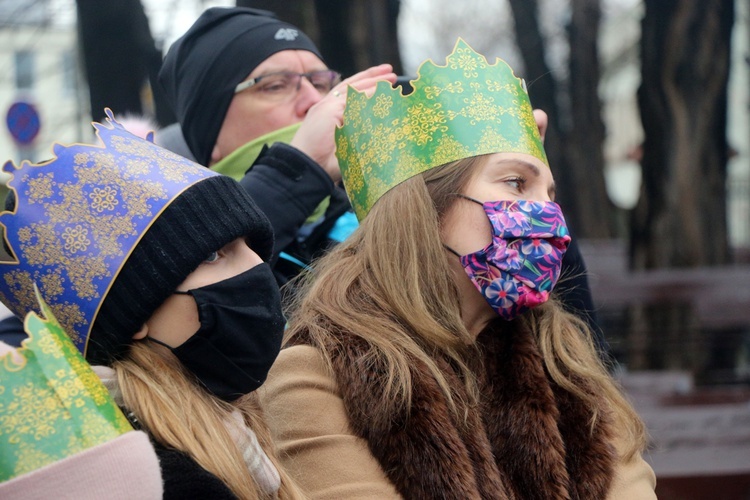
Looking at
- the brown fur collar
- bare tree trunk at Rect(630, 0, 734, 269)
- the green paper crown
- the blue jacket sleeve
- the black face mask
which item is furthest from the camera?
bare tree trunk at Rect(630, 0, 734, 269)

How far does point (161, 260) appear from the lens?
2.23 metres

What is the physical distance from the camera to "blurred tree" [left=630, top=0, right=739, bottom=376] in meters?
9.33

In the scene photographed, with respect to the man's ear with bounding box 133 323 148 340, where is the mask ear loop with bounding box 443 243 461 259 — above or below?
below

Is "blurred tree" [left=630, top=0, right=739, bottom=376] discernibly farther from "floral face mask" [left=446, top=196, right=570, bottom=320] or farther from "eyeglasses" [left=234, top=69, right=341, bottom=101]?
"floral face mask" [left=446, top=196, right=570, bottom=320]

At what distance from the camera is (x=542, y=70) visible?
18.5m

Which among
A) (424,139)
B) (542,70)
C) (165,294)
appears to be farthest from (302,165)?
(542,70)

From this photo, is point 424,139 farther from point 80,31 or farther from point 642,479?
point 80,31

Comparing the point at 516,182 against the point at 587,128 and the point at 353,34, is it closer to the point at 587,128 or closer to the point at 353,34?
the point at 353,34

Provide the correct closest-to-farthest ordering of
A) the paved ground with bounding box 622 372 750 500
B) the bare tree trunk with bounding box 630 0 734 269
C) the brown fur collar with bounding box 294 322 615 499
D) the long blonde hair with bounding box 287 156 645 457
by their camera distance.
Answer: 1. the brown fur collar with bounding box 294 322 615 499
2. the long blonde hair with bounding box 287 156 645 457
3. the paved ground with bounding box 622 372 750 500
4. the bare tree trunk with bounding box 630 0 734 269

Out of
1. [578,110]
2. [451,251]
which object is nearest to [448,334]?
[451,251]

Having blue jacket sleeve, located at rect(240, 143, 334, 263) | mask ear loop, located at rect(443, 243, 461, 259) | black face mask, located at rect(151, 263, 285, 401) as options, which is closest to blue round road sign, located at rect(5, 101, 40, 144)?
blue jacket sleeve, located at rect(240, 143, 334, 263)

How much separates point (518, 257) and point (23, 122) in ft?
31.0

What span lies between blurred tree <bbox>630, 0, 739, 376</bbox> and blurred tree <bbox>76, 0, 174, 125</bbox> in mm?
4179

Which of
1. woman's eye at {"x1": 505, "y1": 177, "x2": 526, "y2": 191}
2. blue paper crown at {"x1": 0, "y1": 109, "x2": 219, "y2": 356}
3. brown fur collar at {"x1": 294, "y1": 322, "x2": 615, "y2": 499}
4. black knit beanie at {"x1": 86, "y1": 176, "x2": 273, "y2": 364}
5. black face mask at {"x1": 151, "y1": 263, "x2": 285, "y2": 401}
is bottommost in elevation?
brown fur collar at {"x1": 294, "y1": 322, "x2": 615, "y2": 499}
